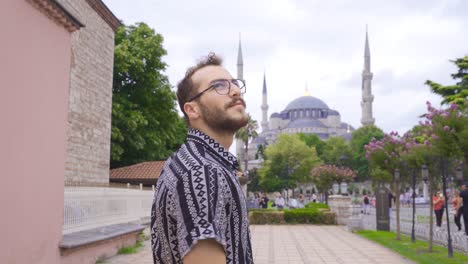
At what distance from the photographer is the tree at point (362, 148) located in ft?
242

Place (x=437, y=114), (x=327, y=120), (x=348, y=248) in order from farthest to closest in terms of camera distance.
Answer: (x=327, y=120)
(x=348, y=248)
(x=437, y=114)

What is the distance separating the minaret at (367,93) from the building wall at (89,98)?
67247 millimetres

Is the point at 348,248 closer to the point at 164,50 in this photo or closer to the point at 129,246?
the point at 129,246

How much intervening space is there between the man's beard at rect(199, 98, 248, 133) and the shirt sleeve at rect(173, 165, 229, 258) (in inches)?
12.1

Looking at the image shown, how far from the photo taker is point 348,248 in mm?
13695

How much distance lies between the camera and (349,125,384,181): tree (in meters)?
73.7

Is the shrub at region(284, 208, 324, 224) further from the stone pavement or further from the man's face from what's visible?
the man's face

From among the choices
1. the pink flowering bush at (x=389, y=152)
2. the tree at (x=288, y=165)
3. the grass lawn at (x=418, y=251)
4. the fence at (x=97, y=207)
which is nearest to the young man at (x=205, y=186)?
the fence at (x=97, y=207)

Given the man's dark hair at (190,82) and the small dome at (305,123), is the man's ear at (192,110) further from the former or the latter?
the small dome at (305,123)

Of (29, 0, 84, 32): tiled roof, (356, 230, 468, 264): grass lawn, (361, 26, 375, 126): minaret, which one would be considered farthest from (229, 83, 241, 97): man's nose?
(361, 26, 375, 126): minaret

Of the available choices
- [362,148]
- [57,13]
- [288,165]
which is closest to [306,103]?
[362,148]

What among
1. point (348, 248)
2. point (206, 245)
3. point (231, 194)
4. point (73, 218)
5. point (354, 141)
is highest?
point (354, 141)

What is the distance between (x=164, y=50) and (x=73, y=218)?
19924 millimetres

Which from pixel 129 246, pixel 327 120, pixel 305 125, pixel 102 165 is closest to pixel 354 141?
pixel 305 125
